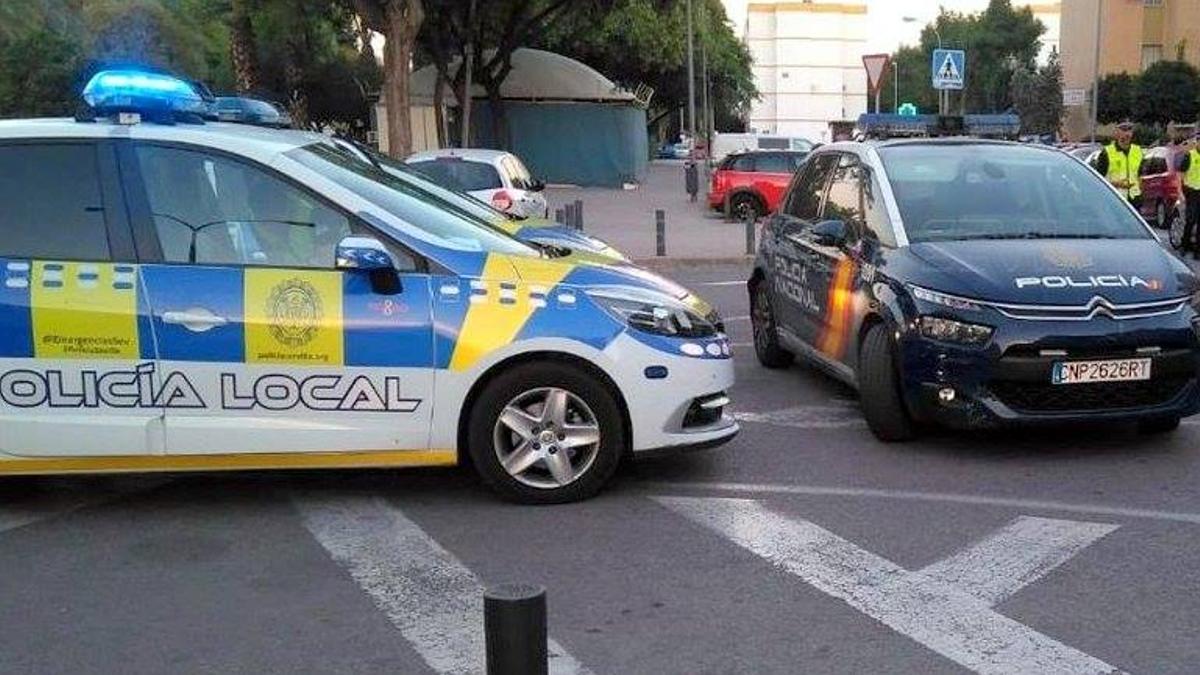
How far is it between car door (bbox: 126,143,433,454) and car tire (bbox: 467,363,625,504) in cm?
28

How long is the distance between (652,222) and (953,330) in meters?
18.5

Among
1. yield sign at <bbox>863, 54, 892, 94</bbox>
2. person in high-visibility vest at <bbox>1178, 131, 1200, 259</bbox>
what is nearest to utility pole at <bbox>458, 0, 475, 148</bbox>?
yield sign at <bbox>863, 54, 892, 94</bbox>

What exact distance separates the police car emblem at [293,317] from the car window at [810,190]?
3.95 m

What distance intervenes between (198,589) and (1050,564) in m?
3.19

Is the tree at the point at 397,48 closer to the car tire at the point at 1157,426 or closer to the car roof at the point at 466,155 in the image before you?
the car roof at the point at 466,155

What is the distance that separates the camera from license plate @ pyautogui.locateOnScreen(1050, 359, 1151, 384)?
584 cm

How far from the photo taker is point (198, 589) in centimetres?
453

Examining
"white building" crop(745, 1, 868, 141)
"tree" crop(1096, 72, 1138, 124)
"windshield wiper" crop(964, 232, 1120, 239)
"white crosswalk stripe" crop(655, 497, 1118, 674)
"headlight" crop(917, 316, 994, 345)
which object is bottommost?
"white crosswalk stripe" crop(655, 497, 1118, 674)

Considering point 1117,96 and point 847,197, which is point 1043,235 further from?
point 1117,96

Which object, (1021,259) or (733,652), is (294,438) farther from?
(1021,259)

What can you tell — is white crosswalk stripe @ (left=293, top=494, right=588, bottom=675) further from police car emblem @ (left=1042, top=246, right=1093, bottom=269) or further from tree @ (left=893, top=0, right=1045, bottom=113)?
tree @ (left=893, top=0, right=1045, bottom=113)

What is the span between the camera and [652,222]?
24359 mm

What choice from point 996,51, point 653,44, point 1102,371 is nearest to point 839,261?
point 1102,371

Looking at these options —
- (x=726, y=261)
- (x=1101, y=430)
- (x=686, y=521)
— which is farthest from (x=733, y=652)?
(x=726, y=261)
